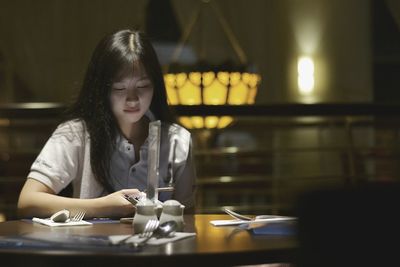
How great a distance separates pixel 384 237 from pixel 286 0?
6.47 metres

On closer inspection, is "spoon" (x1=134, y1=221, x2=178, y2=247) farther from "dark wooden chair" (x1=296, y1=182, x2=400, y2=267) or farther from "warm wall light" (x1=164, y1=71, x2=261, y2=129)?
"warm wall light" (x1=164, y1=71, x2=261, y2=129)

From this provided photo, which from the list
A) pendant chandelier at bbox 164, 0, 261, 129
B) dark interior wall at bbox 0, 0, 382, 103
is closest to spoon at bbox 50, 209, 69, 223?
pendant chandelier at bbox 164, 0, 261, 129

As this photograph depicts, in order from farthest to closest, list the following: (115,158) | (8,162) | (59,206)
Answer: (8,162)
(115,158)
(59,206)

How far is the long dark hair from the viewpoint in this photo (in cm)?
196

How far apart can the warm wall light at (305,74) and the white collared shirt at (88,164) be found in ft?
16.5

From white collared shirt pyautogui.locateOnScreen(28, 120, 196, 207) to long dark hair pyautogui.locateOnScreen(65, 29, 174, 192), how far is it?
0.08 ft

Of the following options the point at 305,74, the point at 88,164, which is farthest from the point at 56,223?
the point at 305,74

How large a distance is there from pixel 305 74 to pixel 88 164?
5.21 m

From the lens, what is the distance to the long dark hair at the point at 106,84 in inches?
77.2

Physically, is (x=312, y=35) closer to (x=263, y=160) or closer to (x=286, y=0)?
(x=286, y=0)

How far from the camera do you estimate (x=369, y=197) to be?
2.66 ft

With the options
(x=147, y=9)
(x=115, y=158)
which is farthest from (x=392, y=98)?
(x=115, y=158)

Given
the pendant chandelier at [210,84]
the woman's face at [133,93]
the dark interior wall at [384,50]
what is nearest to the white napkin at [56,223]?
the woman's face at [133,93]

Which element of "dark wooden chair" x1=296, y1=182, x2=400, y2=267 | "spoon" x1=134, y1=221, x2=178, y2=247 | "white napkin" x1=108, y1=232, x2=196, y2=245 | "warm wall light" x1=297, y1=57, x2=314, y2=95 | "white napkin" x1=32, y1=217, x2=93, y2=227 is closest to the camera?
"dark wooden chair" x1=296, y1=182, x2=400, y2=267
